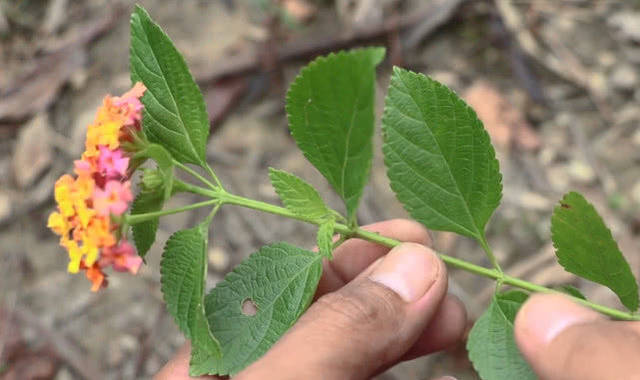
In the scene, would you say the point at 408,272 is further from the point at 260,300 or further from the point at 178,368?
the point at 178,368

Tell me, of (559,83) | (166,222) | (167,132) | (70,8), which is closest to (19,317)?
(166,222)

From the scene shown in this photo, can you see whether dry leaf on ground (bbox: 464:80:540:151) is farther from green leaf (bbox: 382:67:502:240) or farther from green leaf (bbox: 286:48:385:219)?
green leaf (bbox: 286:48:385:219)

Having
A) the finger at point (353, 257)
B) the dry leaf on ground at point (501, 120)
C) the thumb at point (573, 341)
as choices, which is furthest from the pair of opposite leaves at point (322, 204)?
the dry leaf on ground at point (501, 120)

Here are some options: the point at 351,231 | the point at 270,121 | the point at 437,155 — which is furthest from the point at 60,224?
the point at 270,121

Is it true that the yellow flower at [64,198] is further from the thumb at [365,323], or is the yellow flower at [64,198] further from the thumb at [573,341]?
the thumb at [573,341]

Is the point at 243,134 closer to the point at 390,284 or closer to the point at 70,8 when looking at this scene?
the point at 70,8

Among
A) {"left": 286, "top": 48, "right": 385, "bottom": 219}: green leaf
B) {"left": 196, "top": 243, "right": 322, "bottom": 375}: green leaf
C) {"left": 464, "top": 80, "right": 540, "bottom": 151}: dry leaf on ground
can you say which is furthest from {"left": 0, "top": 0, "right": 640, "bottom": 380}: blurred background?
{"left": 286, "top": 48, "right": 385, "bottom": 219}: green leaf
